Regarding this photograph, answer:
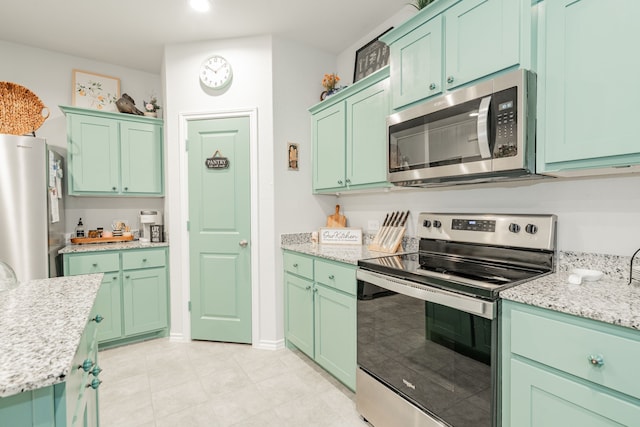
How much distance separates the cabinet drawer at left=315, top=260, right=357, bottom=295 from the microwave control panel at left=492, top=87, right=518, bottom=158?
105 centimetres

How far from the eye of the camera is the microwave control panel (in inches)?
54.6

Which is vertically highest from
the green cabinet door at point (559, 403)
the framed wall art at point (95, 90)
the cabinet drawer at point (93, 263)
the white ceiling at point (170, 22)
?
the white ceiling at point (170, 22)

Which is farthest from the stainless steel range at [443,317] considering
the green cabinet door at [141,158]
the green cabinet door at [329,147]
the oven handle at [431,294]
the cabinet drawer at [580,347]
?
the green cabinet door at [141,158]

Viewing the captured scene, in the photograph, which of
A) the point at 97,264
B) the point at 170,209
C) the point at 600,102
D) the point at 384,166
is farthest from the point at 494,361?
the point at 97,264

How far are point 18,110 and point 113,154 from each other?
28.7 inches

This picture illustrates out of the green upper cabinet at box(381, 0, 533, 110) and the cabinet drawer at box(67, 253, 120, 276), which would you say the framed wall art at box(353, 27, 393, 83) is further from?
the cabinet drawer at box(67, 253, 120, 276)

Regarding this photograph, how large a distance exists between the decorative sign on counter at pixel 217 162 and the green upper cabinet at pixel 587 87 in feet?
7.88

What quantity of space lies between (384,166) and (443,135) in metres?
0.54

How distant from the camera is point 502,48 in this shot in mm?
1445

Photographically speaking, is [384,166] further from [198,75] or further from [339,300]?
[198,75]

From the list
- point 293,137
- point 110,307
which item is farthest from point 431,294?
point 110,307

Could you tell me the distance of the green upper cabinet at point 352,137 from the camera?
222 centimetres

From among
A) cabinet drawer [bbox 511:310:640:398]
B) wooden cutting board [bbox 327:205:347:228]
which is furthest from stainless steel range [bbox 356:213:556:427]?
wooden cutting board [bbox 327:205:347:228]

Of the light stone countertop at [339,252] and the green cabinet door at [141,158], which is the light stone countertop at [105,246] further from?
the light stone countertop at [339,252]
